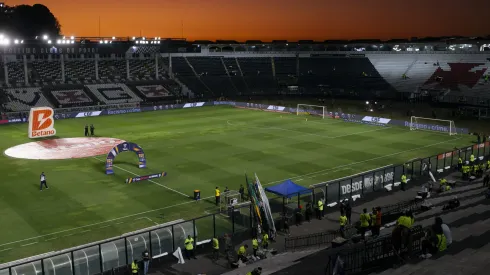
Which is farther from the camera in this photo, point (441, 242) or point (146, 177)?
point (146, 177)

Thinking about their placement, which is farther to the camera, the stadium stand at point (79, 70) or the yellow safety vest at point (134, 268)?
the stadium stand at point (79, 70)

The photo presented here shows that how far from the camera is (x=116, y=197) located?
32.3 metres

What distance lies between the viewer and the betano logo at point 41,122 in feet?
175

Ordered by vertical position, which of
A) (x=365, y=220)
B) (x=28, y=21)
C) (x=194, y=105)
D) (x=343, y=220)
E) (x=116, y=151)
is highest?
(x=28, y=21)

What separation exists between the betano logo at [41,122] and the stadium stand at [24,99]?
86.5ft

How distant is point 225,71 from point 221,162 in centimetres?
7976

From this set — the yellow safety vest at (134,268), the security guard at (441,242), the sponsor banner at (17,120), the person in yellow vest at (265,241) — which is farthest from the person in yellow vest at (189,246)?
the sponsor banner at (17,120)

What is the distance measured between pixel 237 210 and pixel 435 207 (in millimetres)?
11317

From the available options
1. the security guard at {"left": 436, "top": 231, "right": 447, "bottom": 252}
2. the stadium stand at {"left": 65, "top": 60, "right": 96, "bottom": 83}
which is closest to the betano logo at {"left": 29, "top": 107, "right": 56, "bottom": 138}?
the stadium stand at {"left": 65, "top": 60, "right": 96, "bottom": 83}

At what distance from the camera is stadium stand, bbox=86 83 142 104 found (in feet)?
295

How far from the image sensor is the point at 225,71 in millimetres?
119750

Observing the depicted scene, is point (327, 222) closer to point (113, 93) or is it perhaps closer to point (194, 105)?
point (194, 105)

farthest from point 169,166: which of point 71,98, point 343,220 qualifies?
point 71,98

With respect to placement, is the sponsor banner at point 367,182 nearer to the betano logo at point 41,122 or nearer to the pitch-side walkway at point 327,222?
the pitch-side walkway at point 327,222
